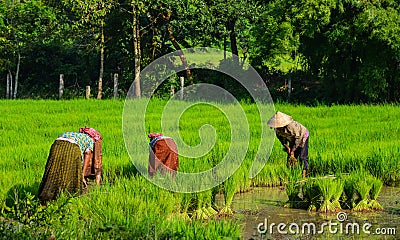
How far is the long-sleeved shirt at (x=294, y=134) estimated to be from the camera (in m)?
8.28

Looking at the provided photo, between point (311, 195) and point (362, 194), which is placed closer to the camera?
point (362, 194)

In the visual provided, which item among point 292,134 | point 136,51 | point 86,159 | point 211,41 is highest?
point 211,41

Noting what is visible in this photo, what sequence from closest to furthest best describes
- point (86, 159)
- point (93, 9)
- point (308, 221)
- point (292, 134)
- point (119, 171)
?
point (308, 221), point (86, 159), point (292, 134), point (119, 171), point (93, 9)

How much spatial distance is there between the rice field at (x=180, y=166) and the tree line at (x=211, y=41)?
7.47ft

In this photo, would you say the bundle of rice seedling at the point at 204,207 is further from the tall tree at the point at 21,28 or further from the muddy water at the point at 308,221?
the tall tree at the point at 21,28

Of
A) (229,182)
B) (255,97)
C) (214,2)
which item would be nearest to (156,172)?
(229,182)

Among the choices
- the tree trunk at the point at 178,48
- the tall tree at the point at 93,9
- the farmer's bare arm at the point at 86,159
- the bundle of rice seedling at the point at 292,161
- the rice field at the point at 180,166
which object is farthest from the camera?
the tree trunk at the point at 178,48

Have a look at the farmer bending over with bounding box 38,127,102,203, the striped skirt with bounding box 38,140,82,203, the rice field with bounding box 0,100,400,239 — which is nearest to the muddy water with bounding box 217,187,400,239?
the rice field with bounding box 0,100,400,239

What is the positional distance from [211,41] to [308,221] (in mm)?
15801

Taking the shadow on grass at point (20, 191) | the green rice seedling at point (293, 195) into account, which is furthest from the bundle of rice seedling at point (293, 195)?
the shadow on grass at point (20, 191)

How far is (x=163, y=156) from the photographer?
794 centimetres

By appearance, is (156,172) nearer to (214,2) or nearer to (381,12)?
(381,12)

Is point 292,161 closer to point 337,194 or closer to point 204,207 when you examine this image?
point 337,194

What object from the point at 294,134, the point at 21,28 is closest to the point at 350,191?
the point at 294,134
